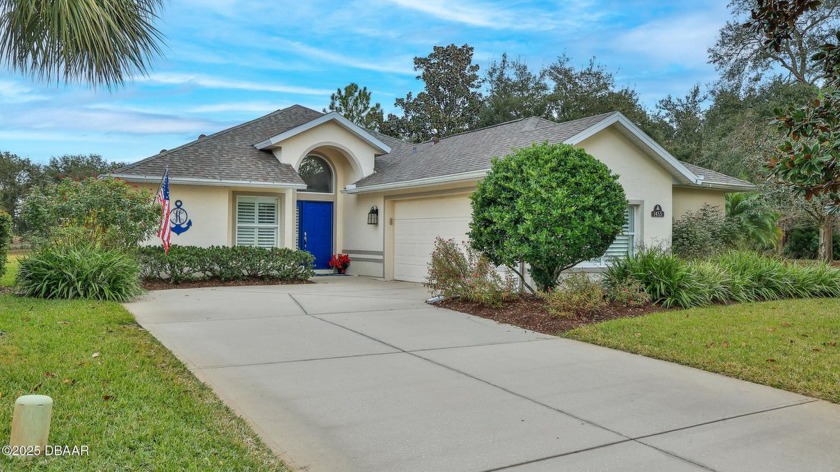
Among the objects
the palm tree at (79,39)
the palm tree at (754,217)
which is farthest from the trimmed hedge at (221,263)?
the palm tree at (754,217)

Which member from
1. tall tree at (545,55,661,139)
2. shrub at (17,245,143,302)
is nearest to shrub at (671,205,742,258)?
shrub at (17,245,143,302)

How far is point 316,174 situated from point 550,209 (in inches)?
403

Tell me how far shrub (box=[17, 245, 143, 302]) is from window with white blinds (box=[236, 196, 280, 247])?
16.9 feet

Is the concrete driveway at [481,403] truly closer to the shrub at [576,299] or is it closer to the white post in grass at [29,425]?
the shrub at [576,299]

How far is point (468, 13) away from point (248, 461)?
1347cm

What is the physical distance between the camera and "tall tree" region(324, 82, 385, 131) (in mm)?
34469

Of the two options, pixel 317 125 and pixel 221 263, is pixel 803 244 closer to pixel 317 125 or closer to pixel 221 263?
pixel 317 125

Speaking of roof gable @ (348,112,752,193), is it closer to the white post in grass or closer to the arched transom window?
the arched transom window

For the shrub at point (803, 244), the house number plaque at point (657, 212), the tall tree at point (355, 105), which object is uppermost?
the tall tree at point (355, 105)

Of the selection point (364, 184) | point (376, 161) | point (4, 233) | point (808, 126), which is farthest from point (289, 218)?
point (808, 126)

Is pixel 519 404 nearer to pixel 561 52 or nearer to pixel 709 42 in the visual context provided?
pixel 709 42

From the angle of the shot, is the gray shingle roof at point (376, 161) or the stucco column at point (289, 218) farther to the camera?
the stucco column at point (289, 218)

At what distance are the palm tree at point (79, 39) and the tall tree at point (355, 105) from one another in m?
26.0

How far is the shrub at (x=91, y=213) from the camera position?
39.4ft
